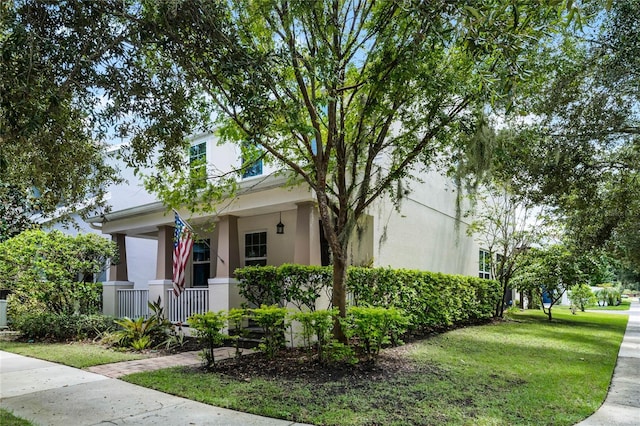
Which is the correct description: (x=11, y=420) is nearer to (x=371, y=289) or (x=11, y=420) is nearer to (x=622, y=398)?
(x=371, y=289)

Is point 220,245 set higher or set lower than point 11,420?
higher

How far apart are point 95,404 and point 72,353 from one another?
4.36 m

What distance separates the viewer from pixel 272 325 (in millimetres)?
7789

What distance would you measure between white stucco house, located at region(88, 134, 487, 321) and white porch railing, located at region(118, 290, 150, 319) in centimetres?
3

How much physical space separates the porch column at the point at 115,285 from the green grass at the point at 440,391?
7.14 meters

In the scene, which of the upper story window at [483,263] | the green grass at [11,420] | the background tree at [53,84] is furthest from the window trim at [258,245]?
the upper story window at [483,263]

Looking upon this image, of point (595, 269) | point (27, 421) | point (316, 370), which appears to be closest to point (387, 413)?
point (316, 370)

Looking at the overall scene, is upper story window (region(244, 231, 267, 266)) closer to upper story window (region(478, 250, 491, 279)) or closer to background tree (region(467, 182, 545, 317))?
background tree (region(467, 182, 545, 317))

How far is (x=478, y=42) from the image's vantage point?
4.49 meters

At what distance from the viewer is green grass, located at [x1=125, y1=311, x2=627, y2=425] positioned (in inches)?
205

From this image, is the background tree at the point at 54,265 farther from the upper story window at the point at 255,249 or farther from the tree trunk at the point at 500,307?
the tree trunk at the point at 500,307

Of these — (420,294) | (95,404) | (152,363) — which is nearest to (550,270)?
(420,294)

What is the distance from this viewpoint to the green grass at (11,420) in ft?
16.2

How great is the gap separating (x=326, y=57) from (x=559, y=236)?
1512cm
